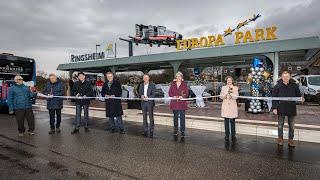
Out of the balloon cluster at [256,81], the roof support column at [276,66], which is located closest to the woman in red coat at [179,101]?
the balloon cluster at [256,81]

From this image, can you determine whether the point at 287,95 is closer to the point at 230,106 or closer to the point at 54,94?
the point at 230,106

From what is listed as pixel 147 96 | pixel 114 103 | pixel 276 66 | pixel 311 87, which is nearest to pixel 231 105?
pixel 147 96

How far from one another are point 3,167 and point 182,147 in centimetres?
391

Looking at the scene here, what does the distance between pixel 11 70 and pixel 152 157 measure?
1414 cm

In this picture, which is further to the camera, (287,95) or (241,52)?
(241,52)

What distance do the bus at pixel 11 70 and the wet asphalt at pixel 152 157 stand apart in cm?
825

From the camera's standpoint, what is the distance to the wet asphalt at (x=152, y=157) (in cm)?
588

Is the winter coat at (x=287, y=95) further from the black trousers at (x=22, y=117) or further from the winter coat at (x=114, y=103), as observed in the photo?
the black trousers at (x=22, y=117)

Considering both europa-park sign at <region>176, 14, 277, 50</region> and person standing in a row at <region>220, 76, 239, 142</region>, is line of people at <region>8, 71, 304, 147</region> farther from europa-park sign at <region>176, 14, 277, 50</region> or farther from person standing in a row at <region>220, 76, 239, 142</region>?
europa-park sign at <region>176, 14, 277, 50</region>

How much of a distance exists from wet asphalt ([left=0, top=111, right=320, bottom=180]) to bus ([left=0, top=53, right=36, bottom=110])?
325 inches

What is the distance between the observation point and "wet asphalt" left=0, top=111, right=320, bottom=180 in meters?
5.88

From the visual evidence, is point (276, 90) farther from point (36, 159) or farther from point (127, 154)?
point (36, 159)

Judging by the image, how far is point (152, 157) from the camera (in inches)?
281

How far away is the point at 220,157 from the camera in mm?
7152
